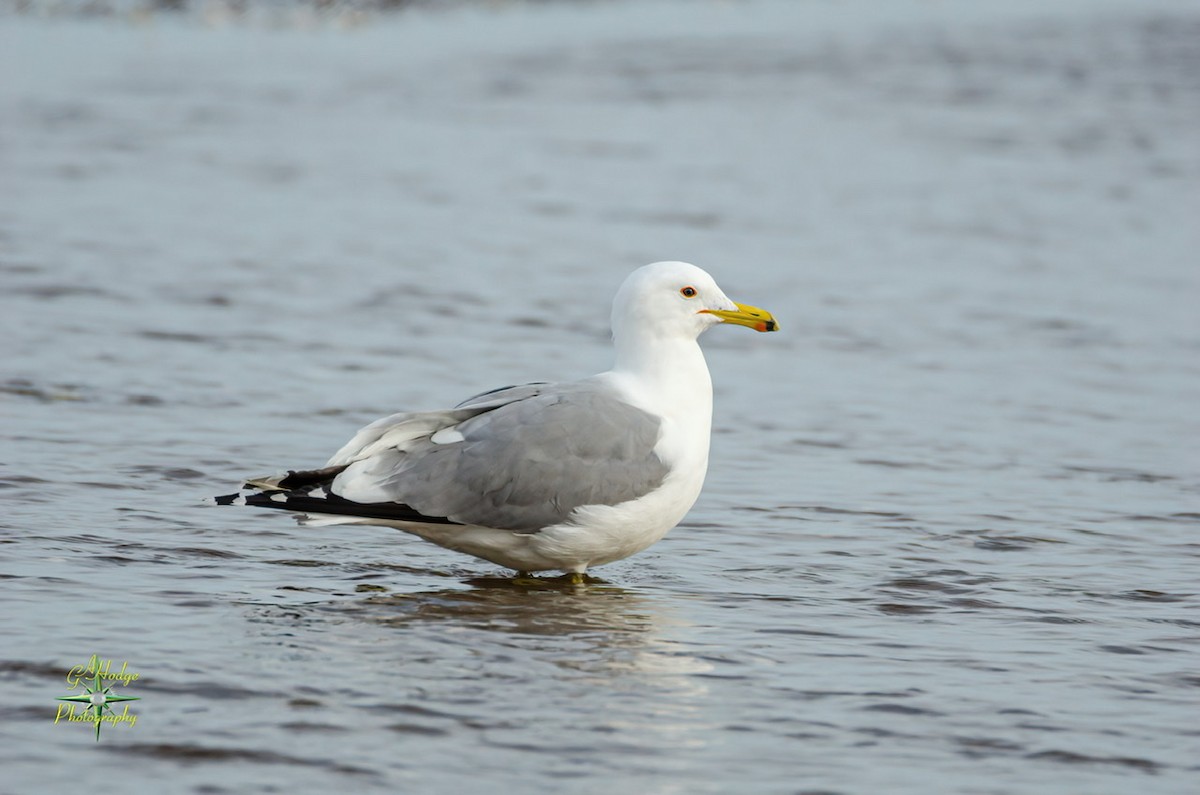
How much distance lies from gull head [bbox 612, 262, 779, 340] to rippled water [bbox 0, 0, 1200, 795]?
0.96 meters

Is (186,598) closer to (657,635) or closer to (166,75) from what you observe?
(657,635)

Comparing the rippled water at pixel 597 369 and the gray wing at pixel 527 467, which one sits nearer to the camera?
the rippled water at pixel 597 369

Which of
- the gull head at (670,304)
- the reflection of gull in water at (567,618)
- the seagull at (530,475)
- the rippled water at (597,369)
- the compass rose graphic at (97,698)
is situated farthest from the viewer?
the gull head at (670,304)

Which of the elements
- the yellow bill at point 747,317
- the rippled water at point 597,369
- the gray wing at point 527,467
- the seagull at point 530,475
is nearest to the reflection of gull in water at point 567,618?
the rippled water at point 597,369

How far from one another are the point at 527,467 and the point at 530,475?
30 mm

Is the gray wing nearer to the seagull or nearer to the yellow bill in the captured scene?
the seagull

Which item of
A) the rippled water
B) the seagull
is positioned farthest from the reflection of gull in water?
the seagull

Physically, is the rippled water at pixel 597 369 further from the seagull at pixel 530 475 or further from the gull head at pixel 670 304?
the gull head at pixel 670 304

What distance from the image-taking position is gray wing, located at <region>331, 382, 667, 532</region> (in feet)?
21.0

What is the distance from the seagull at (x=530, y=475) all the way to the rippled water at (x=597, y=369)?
0.25 m

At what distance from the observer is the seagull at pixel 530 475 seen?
20.8 feet

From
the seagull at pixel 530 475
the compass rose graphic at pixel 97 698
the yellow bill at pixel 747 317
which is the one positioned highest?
the yellow bill at pixel 747 317

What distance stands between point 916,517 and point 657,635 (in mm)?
2183

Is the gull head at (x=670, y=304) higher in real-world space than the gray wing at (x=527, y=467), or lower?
higher
